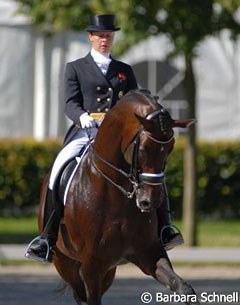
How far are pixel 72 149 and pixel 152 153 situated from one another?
5.44ft

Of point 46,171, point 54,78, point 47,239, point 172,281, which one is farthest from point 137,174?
point 54,78

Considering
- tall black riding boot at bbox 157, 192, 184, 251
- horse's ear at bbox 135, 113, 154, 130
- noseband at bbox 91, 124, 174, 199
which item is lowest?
tall black riding boot at bbox 157, 192, 184, 251

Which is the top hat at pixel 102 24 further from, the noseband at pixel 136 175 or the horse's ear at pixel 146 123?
the horse's ear at pixel 146 123

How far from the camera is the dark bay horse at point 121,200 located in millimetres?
9609

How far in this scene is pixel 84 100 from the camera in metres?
11.0

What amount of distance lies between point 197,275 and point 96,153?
7289 mm

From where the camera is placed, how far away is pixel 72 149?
11062 millimetres

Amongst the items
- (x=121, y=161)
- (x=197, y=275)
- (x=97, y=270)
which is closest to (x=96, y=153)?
(x=121, y=161)

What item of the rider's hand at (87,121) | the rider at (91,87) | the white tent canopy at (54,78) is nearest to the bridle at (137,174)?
the rider's hand at (87,121)

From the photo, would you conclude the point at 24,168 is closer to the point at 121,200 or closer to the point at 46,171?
the point at 46,171

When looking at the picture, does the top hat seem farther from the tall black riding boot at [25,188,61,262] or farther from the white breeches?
the tall black riding boot at [25,188,61,262]

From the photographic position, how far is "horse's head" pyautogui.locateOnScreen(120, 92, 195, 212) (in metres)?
9.53

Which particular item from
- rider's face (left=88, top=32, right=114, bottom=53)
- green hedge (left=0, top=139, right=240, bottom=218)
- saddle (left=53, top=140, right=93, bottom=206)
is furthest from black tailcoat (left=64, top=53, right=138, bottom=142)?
green hedge (left=0, top=139, right=240, bottom=218)

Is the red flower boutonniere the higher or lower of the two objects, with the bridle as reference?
higher
